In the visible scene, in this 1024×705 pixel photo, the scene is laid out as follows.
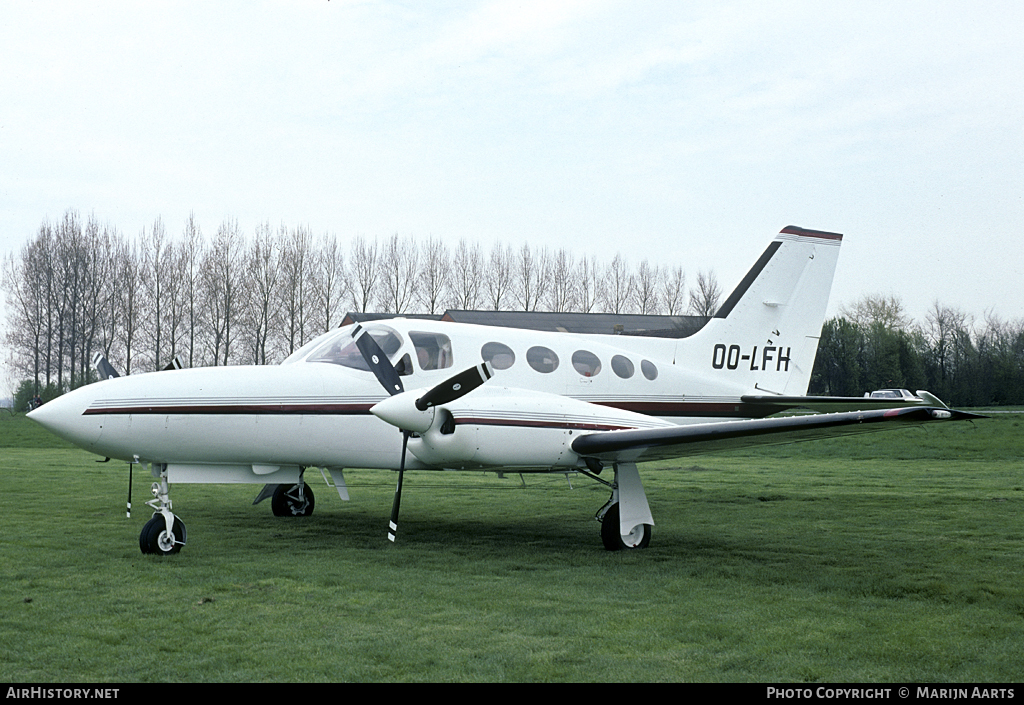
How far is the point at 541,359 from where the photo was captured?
11141 millimetres

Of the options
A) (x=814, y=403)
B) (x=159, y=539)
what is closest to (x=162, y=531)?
(x=159, y=539)

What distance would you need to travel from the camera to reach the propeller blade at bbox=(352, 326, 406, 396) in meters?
9.82

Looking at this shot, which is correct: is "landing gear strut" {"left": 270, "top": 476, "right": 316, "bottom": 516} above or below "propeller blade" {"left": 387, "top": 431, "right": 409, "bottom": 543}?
below

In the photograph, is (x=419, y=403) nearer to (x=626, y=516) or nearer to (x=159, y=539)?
(x=626, y=516)

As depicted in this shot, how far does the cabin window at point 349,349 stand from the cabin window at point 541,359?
178cm

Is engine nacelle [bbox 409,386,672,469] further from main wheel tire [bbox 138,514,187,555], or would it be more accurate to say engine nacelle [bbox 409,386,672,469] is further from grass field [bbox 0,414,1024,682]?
main wheel tire [bbox 138,514,187,555]

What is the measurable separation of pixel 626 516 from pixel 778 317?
5.72 meters

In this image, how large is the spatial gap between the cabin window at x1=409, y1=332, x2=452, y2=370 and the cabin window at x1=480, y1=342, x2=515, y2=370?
1.58ft

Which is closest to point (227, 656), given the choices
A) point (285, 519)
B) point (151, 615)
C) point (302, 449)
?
point (151, 615)

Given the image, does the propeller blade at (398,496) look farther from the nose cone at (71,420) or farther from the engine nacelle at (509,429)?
the nose cone at (71,420)

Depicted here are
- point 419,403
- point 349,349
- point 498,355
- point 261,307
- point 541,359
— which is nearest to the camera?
point 419,403

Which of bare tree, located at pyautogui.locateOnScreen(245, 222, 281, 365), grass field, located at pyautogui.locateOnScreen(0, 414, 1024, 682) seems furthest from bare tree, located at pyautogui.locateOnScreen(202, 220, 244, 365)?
grass field, located at pyautogui.locateOnScreen(0, 414, 1024, 682)

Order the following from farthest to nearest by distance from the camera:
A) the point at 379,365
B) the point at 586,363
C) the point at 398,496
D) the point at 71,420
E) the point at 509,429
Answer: the point at 586,363, the point at 379,365, the point at 509,429, the point at 398,496, the point at 71,420
